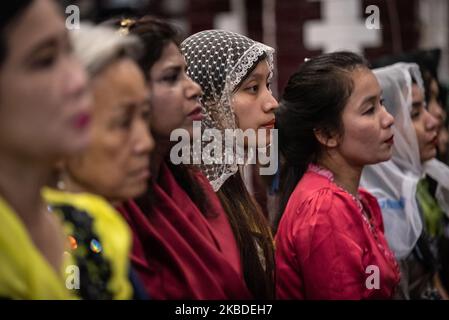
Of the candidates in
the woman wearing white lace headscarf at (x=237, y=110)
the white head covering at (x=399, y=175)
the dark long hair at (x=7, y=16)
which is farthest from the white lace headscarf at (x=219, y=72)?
the dark long hair at (x=7, y=16)

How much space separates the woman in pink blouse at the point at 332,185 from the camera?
2947 millimetres

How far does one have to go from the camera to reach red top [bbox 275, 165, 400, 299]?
2.93m

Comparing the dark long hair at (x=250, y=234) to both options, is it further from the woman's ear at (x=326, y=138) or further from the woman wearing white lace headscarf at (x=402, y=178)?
the woman wearing white lace headscarf at (x=402, y=178)

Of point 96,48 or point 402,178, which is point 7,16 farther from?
point 402,178

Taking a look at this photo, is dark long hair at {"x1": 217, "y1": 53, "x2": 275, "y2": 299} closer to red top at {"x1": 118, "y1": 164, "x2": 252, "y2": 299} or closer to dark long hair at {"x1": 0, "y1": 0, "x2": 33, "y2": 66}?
red top at {"x1": 118, "y1": 164, "x2": 252, "y2": 299}

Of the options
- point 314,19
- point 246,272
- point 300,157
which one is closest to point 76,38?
point 246,272

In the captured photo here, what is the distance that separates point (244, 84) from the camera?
3.02 m

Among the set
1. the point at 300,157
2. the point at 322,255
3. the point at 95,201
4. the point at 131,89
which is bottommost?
the point at 322,255

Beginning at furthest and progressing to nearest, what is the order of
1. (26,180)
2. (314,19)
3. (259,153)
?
(314,19) → (259,153) → (26,180)

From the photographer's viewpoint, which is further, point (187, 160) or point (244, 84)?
point (244, 84)

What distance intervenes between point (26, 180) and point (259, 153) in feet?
4.99

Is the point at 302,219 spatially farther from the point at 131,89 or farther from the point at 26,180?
the point at 26,180

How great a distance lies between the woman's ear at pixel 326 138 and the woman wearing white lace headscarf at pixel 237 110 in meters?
0.25

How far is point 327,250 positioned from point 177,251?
72 cm
